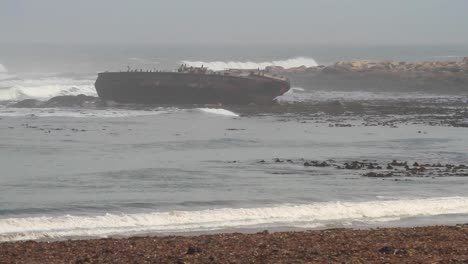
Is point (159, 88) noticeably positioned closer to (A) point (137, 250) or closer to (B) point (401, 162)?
(B) point (401, 162)

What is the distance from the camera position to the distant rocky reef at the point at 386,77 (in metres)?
64.5

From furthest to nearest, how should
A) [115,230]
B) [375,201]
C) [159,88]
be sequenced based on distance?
[159,88] → [375,201] → [115,230]

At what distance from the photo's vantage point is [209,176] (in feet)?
72.8

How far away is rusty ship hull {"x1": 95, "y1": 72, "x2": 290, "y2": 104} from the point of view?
50.4 metres

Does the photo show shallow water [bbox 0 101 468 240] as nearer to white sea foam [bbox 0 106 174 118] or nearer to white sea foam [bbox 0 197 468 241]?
white sea foam [bbox 0 197 468 241]

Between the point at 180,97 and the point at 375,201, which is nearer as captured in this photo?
the point at 375,201

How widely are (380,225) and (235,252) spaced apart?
451 centimetres

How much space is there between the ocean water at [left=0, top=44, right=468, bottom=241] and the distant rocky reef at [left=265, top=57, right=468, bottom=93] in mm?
22607

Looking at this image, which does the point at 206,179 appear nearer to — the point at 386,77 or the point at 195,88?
the point at 195,88

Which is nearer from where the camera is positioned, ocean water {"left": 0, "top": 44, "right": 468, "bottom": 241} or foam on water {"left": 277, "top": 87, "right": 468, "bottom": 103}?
ocean water {"left": 0, "top": 44, "right": 468, "bottom": 241}

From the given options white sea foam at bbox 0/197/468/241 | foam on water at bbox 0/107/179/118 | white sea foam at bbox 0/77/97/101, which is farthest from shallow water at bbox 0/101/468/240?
white sea foam at bbox 0/77/97/101

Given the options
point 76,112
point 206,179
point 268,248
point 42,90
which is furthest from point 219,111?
point 268,248

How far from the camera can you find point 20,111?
45.2 m

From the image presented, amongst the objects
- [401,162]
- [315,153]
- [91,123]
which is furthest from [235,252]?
[91,123]
